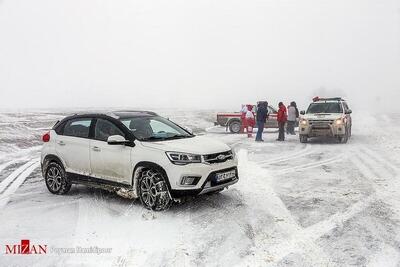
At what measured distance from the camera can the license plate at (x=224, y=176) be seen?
255 inches

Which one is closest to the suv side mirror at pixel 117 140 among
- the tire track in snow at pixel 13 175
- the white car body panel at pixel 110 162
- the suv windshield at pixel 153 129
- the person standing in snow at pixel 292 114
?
the white car body panel at pixel 110 162

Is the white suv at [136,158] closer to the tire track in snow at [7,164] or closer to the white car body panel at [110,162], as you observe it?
the white car body panel at [110,162]

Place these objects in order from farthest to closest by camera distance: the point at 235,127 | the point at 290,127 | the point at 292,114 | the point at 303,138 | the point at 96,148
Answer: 1. the point at 235,127
2. the point at 290,127
3. the point at 292,114
4. the point at 303,138
5. the point at 96,148

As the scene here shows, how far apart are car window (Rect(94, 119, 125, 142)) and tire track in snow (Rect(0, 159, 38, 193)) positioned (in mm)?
2988

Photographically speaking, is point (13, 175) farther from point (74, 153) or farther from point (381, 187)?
point (381, 187)

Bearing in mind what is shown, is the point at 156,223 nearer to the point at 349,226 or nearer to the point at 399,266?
the point at 349,226

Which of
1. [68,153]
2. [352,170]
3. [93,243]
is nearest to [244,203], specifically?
[93,243]

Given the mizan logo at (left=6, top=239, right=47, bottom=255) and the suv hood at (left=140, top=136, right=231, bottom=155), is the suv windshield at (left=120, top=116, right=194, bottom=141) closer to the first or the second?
the suv hood at (left=140, top=136, right=231, bottom=155)

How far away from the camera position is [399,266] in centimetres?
450

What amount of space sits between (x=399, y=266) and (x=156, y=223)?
3.28 metres

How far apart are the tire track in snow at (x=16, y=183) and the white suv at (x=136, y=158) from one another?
87 centimetres

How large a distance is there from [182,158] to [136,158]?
0.82 m

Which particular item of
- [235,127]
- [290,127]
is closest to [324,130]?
[290,127]

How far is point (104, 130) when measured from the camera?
721 centimetres
